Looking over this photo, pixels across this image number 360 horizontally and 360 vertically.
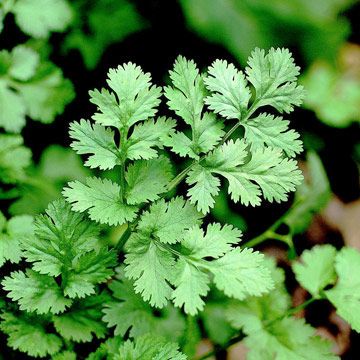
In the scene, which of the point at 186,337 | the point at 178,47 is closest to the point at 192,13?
the point at 178,47

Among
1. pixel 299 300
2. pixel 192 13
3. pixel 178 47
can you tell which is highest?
pixel 192 13

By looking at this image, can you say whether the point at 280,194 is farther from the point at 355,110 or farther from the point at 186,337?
the point at 355,110

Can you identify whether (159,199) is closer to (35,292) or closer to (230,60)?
(35,292)

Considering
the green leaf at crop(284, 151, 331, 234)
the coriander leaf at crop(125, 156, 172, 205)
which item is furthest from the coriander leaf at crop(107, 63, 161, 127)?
the green leaf at crop(284, 151, 331, 234)

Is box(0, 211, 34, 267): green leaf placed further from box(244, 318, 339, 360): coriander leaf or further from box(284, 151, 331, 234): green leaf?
box(284, 151, 331, 234): green leaf

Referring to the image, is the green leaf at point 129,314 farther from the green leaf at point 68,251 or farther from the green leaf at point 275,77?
the green leaf at point 275,77

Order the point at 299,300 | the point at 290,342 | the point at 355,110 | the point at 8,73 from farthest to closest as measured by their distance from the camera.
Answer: the point at 355,110 < the point at 299,300 < the point at 8,73 < the point at 290,342
